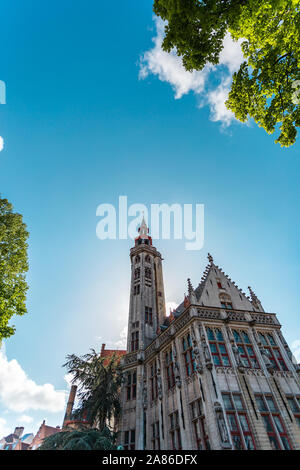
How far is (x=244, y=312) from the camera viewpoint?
1953cm

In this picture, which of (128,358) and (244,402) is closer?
(244,402)

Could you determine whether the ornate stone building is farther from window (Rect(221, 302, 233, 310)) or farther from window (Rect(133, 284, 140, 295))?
window (Rect(133, 284, 140, 295))

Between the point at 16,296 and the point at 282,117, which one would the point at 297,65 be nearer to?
the point at 282,117

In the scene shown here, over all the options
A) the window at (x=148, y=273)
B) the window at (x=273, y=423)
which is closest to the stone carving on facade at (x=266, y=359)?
the window at (x=273, y=423)

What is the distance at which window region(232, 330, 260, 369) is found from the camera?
16.8 meters

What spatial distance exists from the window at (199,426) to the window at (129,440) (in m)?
6.96

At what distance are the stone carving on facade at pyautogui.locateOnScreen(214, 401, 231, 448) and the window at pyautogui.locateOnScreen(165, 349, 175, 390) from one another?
4951mm

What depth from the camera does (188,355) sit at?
17844mm

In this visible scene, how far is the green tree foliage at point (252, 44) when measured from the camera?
923cm

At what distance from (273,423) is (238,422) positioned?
6.73ft

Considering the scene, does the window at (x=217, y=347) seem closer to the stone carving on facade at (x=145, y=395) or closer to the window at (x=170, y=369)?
the window at (x=170, y=369)
